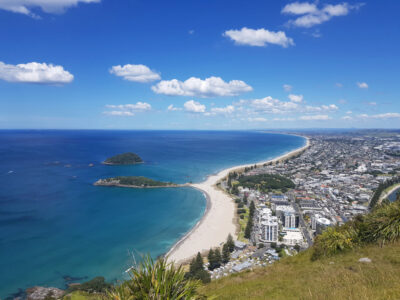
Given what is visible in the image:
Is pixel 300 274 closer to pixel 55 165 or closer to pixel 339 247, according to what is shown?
pixel 339 247

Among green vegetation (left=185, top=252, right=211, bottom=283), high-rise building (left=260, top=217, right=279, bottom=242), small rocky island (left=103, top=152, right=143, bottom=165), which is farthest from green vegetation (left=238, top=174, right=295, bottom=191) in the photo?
small rocky island (left=103, top=152, right=143, bottom=165)

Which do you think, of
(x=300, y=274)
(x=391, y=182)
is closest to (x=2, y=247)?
(x=300, y=274)

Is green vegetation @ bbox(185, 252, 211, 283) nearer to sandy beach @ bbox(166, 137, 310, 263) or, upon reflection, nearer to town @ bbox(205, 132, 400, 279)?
town @ bbox(205, 132, 400, 279)

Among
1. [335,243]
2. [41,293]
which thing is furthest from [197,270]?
[335,243]

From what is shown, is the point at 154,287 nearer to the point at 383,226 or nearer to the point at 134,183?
the point at 383,226

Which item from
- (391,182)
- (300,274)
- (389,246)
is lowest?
(391,182)

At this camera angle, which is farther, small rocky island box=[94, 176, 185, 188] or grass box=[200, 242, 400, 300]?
small rocky island box=[94, 176, 185, 188]
